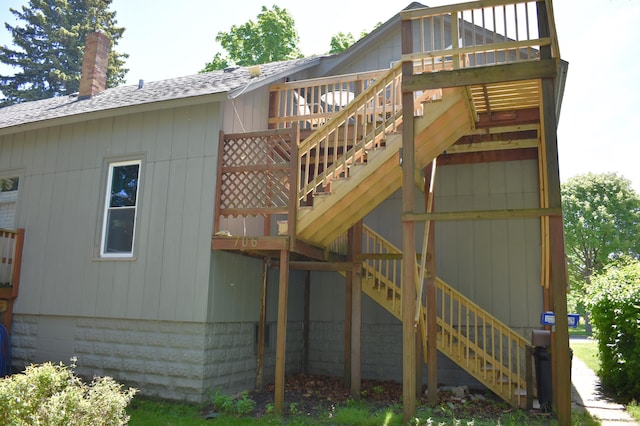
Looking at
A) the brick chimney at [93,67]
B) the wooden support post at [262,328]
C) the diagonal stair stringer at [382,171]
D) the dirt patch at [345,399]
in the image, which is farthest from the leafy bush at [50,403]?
the brick chimney at [93,67]

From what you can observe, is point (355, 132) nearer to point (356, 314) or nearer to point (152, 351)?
point (356, 314)

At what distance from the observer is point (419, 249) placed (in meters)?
10.4

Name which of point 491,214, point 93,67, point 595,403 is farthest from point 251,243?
point 93,67

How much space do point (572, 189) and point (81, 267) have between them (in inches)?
1369

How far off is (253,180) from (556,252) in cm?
460

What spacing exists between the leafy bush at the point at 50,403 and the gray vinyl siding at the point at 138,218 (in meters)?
3.16

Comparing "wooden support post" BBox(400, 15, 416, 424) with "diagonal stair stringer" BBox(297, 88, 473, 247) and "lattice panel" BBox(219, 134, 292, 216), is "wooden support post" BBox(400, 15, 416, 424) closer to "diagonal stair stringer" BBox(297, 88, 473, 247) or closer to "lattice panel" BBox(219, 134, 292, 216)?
"diagonal stair stringer" BBox(297, 88, 473, 247)

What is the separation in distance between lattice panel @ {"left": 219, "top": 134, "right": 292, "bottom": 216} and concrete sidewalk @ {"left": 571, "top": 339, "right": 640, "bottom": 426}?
5405 millimetres

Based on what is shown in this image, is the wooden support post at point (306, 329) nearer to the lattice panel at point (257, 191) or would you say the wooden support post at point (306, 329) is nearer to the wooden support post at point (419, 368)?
the wooden support post at point (419, 368)

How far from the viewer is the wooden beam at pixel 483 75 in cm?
614

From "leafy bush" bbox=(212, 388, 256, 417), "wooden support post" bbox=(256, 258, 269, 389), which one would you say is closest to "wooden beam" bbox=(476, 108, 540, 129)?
"wooden support post" bbox=(256, 258, 269, 389)

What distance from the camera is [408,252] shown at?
636 centimetres

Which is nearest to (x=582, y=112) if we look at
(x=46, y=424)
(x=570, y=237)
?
(x=570, y=237)

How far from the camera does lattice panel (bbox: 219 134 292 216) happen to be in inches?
311
